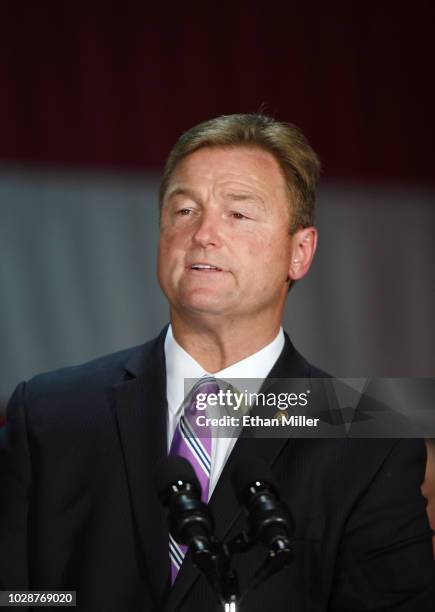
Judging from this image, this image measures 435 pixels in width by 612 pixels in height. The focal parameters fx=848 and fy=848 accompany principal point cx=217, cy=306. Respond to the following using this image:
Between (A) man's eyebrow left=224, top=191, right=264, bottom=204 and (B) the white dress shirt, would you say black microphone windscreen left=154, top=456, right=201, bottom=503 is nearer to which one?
(B) the white dress shirt

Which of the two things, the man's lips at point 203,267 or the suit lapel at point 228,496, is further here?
the man's lips at point 203,267

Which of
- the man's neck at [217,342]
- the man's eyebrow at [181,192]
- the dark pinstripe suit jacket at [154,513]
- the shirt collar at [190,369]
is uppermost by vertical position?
the man's eyebrow at [181,192]

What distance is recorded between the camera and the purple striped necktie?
58.9 inches

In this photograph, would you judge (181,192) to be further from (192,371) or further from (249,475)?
(249,475)

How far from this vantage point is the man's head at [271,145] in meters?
1.67

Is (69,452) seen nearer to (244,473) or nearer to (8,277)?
(244,473)

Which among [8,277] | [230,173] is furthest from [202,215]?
[8,277]

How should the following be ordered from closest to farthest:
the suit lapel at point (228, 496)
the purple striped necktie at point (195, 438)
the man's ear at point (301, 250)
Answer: the suit lapel at point (228, 496) < the purple striped necktie at point (195, 438) < the man's ear at point (301, 250)

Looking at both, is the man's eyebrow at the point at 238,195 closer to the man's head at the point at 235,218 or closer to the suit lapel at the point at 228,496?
the man's head at the point at 235,218

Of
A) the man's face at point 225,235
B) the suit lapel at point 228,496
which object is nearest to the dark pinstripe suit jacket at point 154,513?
the suit lapel at point 228,496

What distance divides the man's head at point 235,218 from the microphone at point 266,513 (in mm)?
505

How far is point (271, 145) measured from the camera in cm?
169

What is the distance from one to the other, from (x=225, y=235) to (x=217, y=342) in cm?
21

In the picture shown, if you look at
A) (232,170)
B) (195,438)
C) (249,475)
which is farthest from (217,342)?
(249,475)
